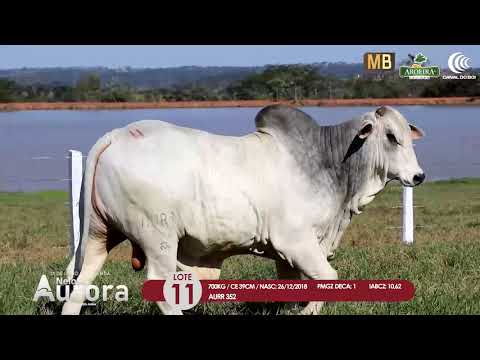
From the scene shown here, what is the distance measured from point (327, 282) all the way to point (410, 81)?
167cm

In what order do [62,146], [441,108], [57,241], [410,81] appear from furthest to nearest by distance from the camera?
[57,241] → [62,146] → [441,108] → [410,81]

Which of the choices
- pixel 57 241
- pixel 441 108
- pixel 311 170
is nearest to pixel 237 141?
pixel 311 170

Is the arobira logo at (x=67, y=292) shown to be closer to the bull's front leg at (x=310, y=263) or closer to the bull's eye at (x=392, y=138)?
the bull's front leg at (x=310, y=263)

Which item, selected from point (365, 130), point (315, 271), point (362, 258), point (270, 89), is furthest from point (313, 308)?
point (362, 258)

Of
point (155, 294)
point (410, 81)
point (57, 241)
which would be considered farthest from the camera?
point (57, 241)

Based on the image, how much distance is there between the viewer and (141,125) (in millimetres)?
7000

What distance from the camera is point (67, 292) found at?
7.11 metres

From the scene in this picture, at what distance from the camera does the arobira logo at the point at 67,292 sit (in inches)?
277

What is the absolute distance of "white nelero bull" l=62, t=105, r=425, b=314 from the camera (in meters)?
6.79

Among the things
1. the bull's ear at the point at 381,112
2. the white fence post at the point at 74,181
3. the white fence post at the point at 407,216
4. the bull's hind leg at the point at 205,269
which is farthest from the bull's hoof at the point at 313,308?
the white fence post at the point at 407,216

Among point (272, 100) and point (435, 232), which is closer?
point (272, 100)

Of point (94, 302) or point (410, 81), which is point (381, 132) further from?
point (94, 302)

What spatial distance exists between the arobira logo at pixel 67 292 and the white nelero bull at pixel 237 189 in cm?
6

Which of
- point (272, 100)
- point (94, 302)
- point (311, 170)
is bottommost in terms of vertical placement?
point (94, 302)
